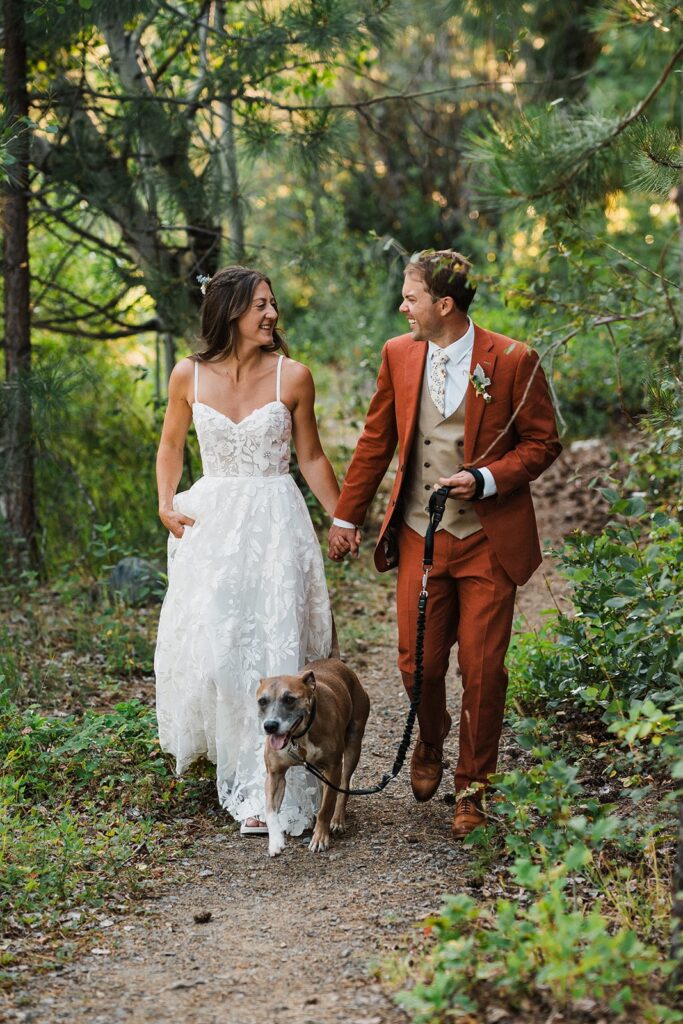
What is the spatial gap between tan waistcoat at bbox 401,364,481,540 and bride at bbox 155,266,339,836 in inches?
22.9

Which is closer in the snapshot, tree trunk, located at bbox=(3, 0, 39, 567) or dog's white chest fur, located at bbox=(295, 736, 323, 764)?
dog's white chest fur, located at bbox=(295, 736, 323, 764)

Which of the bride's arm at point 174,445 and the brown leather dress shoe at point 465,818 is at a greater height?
the bride's arm at point 174,445

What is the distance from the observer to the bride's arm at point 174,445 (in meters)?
5.12

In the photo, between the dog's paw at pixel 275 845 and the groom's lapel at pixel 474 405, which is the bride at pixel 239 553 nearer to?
the dog's paw at pixel 275 845

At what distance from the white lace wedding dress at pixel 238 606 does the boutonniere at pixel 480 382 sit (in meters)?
0.99

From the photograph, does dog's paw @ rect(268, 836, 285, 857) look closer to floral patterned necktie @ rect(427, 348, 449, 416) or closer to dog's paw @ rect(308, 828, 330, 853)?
dog's paw @ rect(308, 828, 330, 853)

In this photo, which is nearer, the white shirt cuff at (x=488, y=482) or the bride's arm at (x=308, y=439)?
the white shirt cuff at (x=488, y=482)

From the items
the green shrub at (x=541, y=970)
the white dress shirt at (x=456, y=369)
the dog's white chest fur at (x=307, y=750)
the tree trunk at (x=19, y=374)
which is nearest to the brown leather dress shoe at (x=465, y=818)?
the dog's white chest fur at (x=307, y=750)

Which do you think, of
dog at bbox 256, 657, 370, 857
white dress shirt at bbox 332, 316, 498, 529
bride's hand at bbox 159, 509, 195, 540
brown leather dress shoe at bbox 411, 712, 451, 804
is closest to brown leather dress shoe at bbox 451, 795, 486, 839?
brown leather dress shoe at bbox 411, 712, 451, 804

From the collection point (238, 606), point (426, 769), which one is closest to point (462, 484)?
point (238, 606)

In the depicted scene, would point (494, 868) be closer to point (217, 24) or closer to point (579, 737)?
point (579, 737)

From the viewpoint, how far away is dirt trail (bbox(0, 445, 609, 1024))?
3.31 m

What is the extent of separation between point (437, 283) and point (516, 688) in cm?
225

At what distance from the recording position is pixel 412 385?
4.66m
